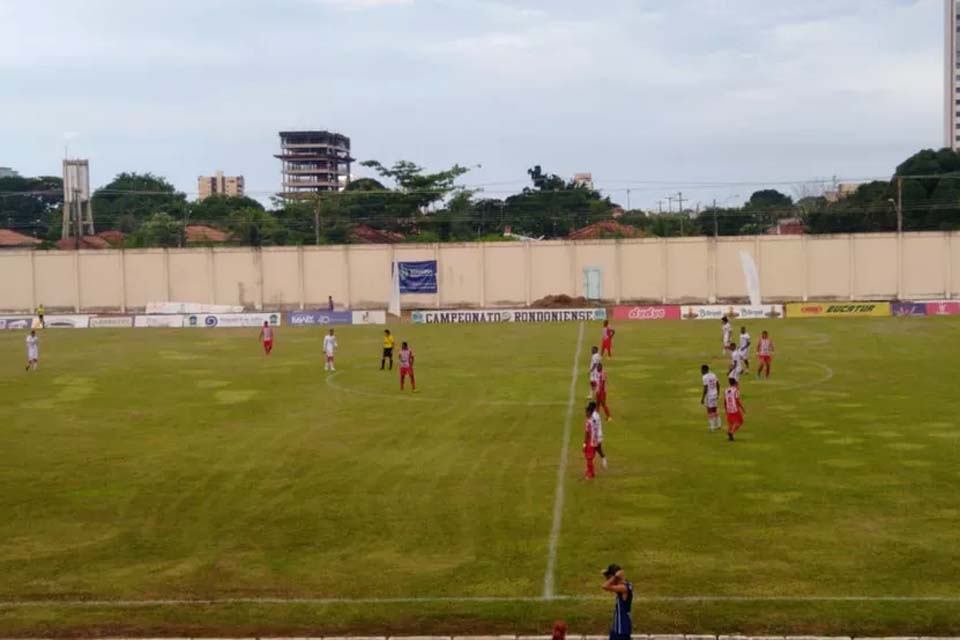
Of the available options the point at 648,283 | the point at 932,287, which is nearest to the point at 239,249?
the point at 648,283

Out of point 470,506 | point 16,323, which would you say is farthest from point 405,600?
point 16,323

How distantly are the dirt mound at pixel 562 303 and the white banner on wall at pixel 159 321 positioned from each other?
1028 inches

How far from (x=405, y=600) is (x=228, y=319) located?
203ft

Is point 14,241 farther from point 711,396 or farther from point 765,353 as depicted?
point 711,396

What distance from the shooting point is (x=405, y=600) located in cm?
1703

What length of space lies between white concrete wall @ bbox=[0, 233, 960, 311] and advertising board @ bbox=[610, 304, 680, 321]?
10062 mm

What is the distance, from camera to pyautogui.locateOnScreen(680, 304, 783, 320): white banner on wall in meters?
73.1

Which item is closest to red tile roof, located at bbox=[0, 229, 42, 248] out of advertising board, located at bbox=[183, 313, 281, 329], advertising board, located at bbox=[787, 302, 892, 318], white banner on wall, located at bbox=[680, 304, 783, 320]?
advertising board, located at bbox=[183, 313, 281, 329]

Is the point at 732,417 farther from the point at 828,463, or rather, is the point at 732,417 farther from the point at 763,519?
the point at 763,519

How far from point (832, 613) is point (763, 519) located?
16.3 feet

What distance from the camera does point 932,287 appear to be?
83125 mm

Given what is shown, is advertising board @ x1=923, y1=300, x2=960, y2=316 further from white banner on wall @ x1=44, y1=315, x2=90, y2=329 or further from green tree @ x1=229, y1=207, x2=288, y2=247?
green tree @ x1=229, y1=207, x2=288, y2=247

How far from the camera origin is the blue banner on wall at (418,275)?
3413 inches

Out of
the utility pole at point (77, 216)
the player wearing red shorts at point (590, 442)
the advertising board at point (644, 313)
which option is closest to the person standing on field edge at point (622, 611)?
the player wearing red shorts at point (590, 442)
